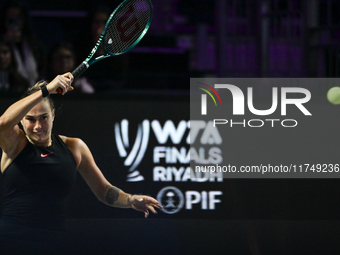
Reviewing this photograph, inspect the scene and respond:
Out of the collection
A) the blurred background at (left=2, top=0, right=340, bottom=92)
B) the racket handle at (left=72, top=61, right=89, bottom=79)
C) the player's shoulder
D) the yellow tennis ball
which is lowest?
the player's shoulder

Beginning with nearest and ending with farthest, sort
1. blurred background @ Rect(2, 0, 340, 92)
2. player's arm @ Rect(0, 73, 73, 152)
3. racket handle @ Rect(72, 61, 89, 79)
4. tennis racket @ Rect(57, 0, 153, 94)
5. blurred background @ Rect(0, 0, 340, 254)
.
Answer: player's arm @ Rect(0, 73, 73, 152) → racket handle @ Rect(72, 61, 89, 79) → tennis racket @ Rect(57, 0, 153, 94) → blurred background @ Rect(0, 0, 340, 254) → blurred background @ Rect(2, 0, 340, 92)

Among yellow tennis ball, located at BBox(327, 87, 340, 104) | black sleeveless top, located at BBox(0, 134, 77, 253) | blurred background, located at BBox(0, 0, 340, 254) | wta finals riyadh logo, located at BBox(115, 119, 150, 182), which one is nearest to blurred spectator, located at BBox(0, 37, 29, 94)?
blurred background, located at BBox(0, 0, 340, 254)

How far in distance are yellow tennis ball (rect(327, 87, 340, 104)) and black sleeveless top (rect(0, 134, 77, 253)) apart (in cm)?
192

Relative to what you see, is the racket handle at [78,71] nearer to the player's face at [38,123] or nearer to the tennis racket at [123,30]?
the tennis racket at [123,30]

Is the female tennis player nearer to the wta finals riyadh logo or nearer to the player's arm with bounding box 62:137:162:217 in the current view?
the player's arm with bounding box 62:137:162:217

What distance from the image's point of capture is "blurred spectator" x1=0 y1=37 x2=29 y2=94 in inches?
141

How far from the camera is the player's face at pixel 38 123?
99.4 inches

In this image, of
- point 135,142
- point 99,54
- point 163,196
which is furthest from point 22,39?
point 163,196

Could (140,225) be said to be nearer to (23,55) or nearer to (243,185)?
(243,185)

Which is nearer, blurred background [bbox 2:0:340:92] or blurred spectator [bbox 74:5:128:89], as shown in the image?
blurred spectator [bbox 74:5:128:89]

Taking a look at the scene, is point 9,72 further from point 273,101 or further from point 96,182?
point 273,101

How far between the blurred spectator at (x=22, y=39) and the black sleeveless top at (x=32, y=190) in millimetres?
1394

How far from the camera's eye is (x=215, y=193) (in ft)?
10.8

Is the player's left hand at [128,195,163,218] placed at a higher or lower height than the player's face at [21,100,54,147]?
lower
